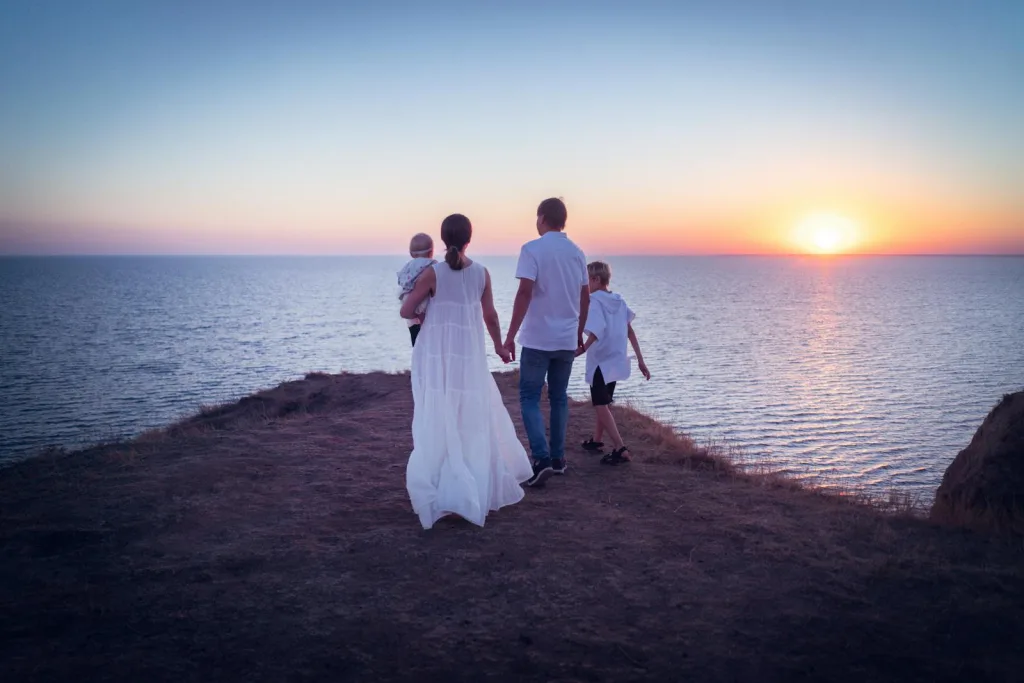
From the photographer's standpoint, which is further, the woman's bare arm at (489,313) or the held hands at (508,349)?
the held hands at (508,349)

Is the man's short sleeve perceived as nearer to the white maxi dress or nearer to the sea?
the white maxi dress

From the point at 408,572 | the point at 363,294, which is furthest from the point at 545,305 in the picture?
the point at 363,294

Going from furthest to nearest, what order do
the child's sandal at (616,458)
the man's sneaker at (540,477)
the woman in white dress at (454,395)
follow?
1. the child's sandal at (616,458)
2. the man's sneaker at (540,477)
3. the woman in white dress at (454,395)

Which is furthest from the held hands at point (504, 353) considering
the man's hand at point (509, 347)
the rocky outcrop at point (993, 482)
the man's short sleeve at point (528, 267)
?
the rocky outcrop at point (993, 482)

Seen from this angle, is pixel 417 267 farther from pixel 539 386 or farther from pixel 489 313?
pixel 539 386

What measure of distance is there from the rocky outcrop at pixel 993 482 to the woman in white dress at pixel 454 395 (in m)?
4.24

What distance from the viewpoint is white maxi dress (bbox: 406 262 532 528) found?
225 inches

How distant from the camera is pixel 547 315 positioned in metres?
6.51

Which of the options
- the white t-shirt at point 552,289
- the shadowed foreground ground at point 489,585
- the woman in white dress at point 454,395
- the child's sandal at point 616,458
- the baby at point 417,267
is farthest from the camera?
the child's sandal at point 616,458

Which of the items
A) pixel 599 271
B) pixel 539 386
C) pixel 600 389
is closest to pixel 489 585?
pixel 539 386

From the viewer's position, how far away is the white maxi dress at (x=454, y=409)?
18.7ft

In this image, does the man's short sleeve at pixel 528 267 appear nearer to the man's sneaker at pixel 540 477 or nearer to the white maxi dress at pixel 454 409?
the white maxi dress at pixel 454 409

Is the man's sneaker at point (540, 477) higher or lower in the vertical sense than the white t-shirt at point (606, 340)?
lower

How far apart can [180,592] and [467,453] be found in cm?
242
